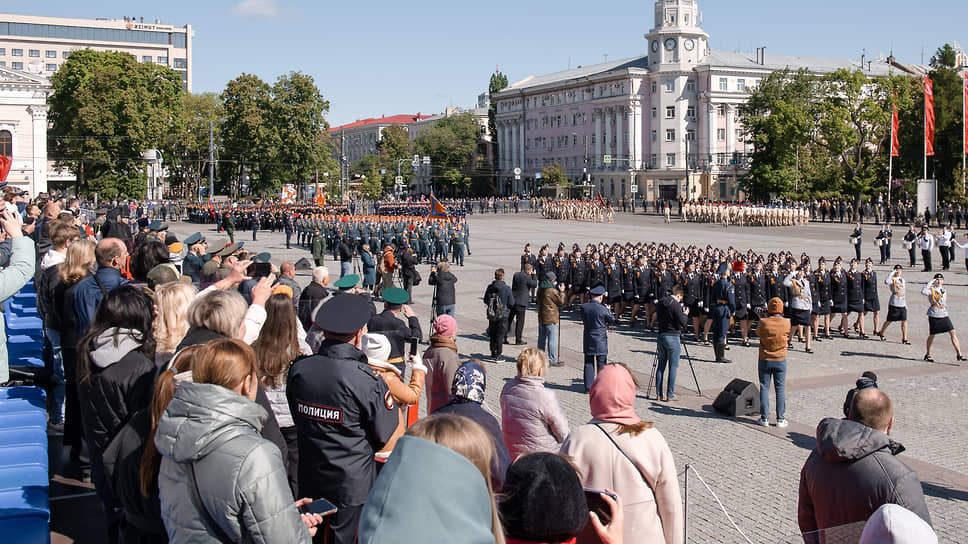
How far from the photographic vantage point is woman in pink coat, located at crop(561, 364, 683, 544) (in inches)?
169

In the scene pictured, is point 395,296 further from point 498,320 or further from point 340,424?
point 498,320

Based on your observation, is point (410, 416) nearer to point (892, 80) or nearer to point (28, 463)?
point (28, 463)

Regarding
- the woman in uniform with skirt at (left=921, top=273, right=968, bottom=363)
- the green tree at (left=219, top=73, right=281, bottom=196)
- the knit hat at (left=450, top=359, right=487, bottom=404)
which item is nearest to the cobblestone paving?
the woman in uniform with skirt at (left=921, top=273, right=968, bottom=363)

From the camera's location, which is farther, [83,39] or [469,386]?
[83,39]

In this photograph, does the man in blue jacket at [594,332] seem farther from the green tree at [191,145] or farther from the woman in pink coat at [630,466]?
the green tree at [191,145]

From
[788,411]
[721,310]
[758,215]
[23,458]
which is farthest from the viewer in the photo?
[758,215]

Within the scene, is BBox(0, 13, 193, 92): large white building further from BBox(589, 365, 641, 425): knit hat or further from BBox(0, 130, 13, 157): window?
BBox(589, 365, 641, 425): knit hat

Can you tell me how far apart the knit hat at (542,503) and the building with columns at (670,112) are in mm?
86871

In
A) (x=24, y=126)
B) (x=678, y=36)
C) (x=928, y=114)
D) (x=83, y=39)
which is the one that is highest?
(x=83, y=39)

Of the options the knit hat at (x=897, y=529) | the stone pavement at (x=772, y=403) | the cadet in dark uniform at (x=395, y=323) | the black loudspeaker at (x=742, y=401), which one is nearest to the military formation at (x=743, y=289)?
the stone pavement at (x=772, y=403)

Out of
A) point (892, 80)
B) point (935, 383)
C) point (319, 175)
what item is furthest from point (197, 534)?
point (319, 175)

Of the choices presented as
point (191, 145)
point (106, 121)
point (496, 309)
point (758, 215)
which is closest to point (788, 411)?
point (496, 309)

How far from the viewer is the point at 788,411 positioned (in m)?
11.7

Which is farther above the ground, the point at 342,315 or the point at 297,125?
the point at 297,125
